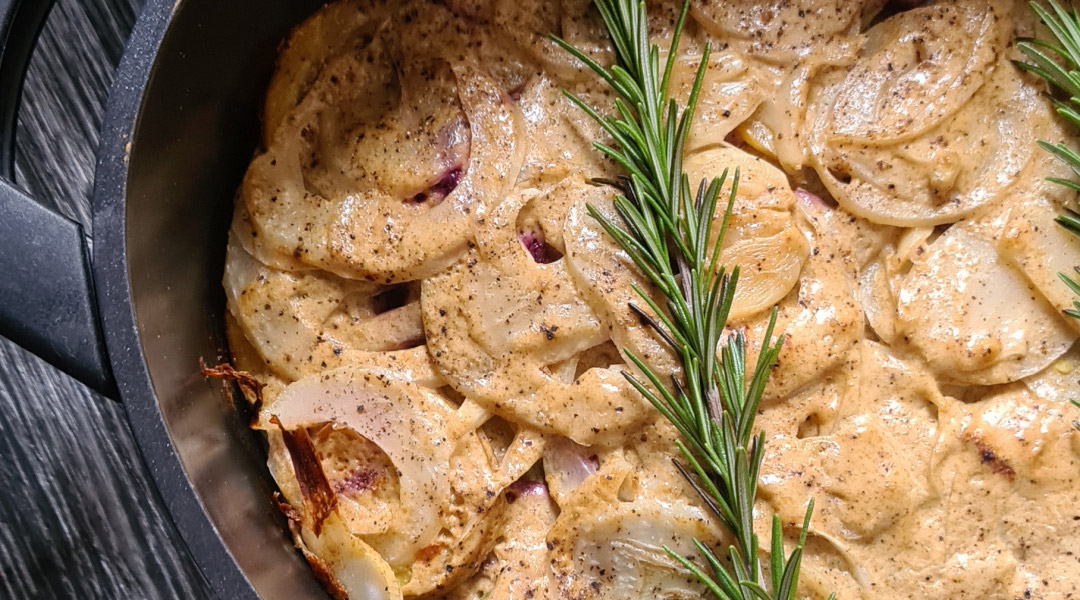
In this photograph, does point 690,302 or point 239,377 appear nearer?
point 690,302

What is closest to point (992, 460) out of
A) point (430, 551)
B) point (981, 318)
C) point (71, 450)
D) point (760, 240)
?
point (981, 318)

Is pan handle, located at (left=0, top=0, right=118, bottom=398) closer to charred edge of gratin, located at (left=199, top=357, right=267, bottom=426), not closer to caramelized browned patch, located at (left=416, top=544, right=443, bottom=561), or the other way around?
charred edge of gratin, located at (left=199, top=357, right=267, bottom=426)

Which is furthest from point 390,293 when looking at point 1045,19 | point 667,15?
point 1045,19

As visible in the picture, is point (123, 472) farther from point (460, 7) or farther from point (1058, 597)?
point (1058, 597)

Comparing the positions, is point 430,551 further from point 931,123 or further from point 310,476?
point 931,123

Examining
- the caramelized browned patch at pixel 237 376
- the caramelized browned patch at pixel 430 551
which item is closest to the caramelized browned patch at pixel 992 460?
the caramelized browned patch at pixel 430 551

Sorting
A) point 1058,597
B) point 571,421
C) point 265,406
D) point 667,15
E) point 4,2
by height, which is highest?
point 4,2
